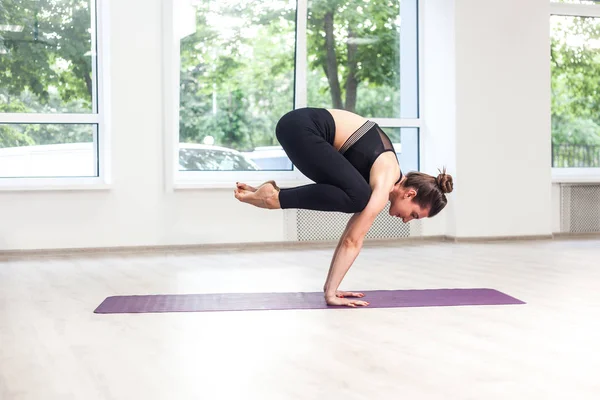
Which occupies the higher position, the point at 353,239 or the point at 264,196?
the point at 264,196

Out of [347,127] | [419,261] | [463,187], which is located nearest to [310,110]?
[347,127]

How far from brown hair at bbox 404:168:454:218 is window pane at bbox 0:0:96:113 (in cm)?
381

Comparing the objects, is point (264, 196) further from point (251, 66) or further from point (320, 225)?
point (251, 66)

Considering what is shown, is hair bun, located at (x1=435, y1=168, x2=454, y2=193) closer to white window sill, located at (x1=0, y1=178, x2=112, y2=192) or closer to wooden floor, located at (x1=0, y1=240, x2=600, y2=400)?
wooden floor, located at (x1=0, y1=240, x2=600, y2=400)

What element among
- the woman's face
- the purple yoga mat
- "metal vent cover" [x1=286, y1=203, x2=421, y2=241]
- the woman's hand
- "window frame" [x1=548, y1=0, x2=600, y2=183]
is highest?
"window frame" [x1=548, y1=0, x2=600, y2=183]

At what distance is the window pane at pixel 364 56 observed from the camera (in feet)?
23.1

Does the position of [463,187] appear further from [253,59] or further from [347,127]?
[347,127]

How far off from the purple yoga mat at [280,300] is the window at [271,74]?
2775mm

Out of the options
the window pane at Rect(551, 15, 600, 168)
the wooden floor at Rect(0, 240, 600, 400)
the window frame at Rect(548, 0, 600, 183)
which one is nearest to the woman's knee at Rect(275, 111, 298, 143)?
the wooden floor at Rect(0, 240, 600, 400)

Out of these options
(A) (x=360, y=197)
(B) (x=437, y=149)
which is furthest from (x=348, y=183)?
(B) (x=437, y=149)

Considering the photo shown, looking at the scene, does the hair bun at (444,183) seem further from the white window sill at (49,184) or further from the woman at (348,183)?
the white window sill at (49,184)

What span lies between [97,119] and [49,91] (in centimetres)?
45

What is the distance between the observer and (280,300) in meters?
3.62

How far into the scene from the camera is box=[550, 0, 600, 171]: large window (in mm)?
7684
